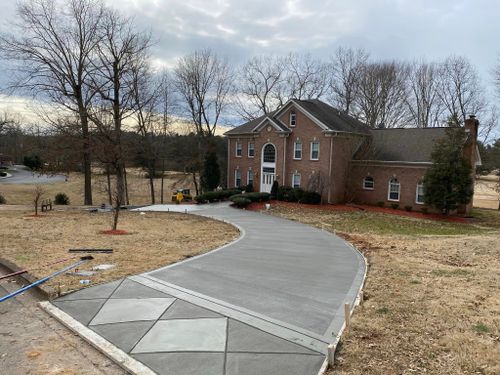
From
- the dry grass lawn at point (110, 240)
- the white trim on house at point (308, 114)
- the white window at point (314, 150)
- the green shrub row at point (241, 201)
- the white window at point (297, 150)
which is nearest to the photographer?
the dry grass lawn at point (110, 240)

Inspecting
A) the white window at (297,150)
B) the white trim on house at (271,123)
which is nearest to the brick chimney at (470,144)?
the white window at (297,150)

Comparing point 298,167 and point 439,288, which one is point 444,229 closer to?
point 298,167

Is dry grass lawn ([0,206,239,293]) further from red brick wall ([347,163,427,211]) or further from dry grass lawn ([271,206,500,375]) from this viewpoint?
red brick wall ([347,163,427,211])

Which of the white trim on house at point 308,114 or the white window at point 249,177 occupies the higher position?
the white trim on house at point 308,114

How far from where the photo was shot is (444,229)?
23.2m

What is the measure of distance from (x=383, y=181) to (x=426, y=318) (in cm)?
2666

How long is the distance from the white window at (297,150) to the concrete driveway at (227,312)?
22.0 metres

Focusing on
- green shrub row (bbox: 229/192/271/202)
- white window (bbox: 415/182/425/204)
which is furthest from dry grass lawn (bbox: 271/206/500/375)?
white window (bbox: 415/182/425/204)

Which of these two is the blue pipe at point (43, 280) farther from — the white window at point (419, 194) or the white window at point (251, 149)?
the white window at point (251, 149)

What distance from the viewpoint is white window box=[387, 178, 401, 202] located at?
30959 millimetres

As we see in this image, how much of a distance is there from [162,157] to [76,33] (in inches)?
532

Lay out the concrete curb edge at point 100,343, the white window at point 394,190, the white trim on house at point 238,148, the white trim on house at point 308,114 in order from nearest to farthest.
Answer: the concrete curb edge at point 100,343 < the white trim on house at point 308,114 < the white window at point 394,190 < the white trim on house at point 238,148

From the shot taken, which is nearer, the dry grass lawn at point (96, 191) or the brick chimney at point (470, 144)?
Result: the brick chimney at point (470, 144)

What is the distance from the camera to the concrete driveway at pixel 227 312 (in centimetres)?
495
